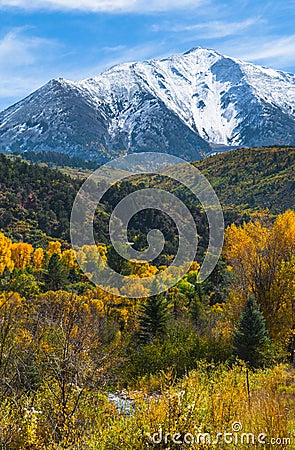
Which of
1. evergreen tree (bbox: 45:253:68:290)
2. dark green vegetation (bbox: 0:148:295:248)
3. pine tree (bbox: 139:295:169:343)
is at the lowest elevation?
pine tree (bbox: 139:295:169:343)

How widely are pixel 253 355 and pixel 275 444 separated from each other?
13.2 meters

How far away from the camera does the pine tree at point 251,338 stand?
666 inches

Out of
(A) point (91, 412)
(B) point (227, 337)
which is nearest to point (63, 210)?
(B) point (227, 337)

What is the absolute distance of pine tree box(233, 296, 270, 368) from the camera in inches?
666

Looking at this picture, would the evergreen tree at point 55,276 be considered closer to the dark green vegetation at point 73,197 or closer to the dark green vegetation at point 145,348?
the dark green vegetation at point 145,348

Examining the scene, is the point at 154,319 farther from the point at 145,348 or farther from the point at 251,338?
the point at 251,338

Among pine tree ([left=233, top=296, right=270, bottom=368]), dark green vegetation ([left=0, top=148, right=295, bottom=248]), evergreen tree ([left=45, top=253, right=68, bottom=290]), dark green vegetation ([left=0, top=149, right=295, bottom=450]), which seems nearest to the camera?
dark green vegetation ([left=0, top=149, right=295, bottom=450])

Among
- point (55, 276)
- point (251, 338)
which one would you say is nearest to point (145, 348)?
point (251, 338)

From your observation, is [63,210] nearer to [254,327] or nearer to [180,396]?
[254,327]

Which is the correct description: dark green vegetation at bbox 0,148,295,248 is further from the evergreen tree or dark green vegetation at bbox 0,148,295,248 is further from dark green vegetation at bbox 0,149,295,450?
the evergreen tree

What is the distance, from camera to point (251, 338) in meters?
16.9

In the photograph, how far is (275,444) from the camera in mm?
4363

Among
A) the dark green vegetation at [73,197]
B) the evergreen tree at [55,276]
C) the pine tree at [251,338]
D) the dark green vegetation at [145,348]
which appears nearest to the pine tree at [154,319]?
the dark green vegetation at [145,348]

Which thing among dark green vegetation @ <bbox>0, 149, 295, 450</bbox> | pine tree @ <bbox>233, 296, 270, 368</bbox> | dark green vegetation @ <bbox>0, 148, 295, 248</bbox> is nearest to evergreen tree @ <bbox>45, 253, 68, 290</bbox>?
dark green vegetation @ <bbox>0, 149, 295, 450</bbox>
